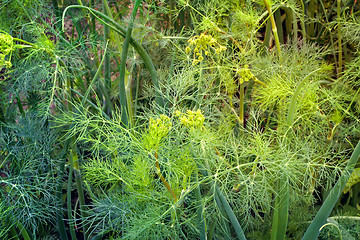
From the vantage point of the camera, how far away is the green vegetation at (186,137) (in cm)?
56

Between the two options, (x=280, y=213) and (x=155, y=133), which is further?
(x=280, y=213)

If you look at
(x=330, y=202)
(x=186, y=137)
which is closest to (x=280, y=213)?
(x=330, y=202)

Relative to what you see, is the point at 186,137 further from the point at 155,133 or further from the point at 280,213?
the point at 280,213

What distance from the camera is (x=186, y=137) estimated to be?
0.59 meters

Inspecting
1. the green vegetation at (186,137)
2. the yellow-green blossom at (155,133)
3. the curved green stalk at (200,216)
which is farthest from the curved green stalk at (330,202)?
the yellow-green blossom at (155,133)

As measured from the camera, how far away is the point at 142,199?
0.58 meters

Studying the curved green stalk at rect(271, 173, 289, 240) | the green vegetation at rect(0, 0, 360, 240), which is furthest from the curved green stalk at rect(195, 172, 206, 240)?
the curved green stalk at rect(271, 173, 289, 240)

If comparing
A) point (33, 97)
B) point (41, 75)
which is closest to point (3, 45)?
point (41, 75)

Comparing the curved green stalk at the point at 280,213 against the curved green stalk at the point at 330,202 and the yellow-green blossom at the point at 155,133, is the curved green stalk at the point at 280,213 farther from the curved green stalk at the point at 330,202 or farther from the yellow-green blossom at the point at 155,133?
the yellow-green blossom at the point at 155,133

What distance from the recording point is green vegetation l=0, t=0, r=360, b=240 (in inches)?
22.2

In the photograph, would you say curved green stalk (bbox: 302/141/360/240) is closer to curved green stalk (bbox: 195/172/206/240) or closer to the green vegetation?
the green vegetation

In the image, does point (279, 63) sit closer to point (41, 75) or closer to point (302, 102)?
point (302, 102)

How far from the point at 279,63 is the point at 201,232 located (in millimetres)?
378

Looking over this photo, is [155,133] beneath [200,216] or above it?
above
